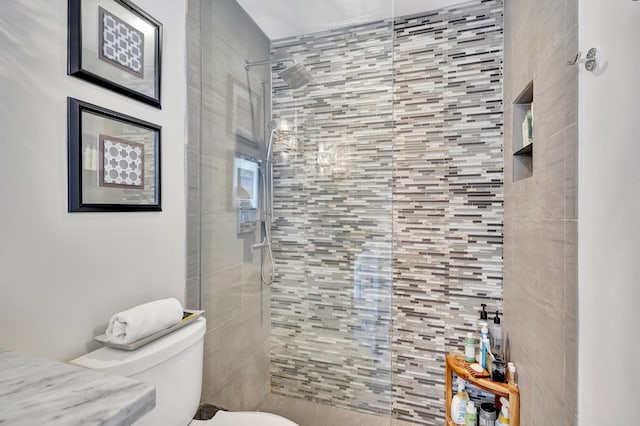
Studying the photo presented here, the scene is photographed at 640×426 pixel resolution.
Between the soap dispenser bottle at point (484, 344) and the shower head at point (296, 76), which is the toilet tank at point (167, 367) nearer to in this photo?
the shower head at point (296, 76)

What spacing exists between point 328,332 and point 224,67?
4.55 feet

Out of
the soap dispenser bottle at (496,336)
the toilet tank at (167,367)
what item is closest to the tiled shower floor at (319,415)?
the toilet tank at (167,367)

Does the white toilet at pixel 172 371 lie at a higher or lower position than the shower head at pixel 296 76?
lower

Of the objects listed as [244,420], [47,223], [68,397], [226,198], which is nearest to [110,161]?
[47,223]

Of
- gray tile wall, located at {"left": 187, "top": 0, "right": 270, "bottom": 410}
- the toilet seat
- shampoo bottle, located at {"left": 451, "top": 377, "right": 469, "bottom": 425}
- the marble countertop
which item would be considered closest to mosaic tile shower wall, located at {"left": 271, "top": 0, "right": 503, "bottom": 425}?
gray tile wall, located at {"left": 187, "top": 0, "right": 270, "bottom": 410}

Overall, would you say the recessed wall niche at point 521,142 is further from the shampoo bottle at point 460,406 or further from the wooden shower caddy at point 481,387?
the shampoo bottle at point 460,406

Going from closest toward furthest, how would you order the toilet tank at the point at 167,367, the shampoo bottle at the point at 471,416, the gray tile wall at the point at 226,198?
the toilet tank at the point at 167,367, the gray tile wall at the point at 226,198, the shampoo bottle at the point at 471,416

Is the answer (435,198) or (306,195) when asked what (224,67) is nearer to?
(306,195)

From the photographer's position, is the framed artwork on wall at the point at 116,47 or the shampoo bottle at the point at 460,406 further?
the shampoo bottle at the point at 460,406

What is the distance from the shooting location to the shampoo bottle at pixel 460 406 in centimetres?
170

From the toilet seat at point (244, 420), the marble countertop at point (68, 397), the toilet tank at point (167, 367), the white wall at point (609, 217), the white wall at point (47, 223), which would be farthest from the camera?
→ the toilet seat at point (244, 420)

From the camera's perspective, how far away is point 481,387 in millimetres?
1585

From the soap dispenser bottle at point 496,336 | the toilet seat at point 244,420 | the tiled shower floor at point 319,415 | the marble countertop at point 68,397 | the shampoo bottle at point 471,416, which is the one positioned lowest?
the shampoo bottle at point 471,416

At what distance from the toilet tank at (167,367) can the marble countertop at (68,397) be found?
378mm
